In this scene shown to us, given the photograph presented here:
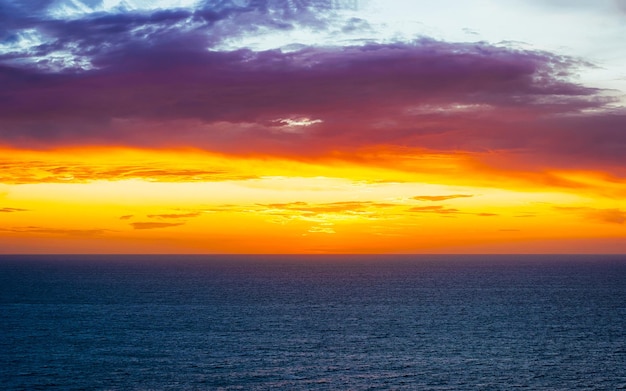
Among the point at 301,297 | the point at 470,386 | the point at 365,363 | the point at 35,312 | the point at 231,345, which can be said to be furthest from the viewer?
the point at 301,297

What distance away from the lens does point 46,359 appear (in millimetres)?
86250

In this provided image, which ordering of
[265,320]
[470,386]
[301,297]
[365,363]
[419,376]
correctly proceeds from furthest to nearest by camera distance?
[301,297] < [265,320] < [365,363] < [419,376] < [470,386]

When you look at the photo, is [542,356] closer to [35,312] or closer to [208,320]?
[208,320]

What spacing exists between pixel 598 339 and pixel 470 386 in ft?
130

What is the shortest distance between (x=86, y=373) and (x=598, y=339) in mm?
73322

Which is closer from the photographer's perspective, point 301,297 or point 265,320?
point 265,320

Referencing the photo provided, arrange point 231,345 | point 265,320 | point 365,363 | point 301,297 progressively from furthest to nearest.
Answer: point 301,297 → point 265,320 → point 231,345 → point 365,363

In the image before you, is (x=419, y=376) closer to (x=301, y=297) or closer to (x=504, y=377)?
(x=504, y=377)

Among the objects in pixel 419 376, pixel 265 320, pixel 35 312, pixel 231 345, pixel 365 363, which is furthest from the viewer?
pixel 35 312

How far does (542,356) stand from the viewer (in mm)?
90500

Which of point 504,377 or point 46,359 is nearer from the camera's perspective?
point 504,377

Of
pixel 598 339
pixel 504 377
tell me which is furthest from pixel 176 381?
pixel 598 339

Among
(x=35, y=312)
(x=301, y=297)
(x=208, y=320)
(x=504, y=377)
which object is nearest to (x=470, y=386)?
(x=504, y=377)

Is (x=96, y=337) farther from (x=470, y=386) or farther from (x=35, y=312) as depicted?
(x=470, y=386)
